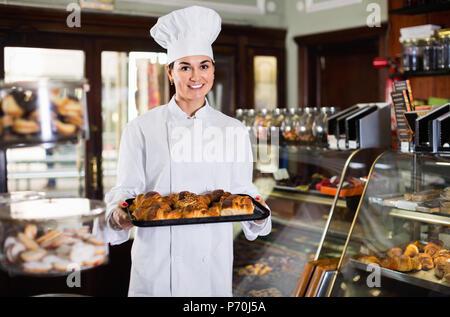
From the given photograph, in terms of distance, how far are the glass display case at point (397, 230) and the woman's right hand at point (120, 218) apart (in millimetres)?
1165

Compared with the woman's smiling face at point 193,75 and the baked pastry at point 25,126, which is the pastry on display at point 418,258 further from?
the baked pastry at point 25,126

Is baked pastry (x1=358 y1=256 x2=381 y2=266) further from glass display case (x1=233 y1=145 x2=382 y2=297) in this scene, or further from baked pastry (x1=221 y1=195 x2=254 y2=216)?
baked pastry (x1=221 y1=195 x2=254 y2=216)

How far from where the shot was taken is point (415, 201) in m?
2.26

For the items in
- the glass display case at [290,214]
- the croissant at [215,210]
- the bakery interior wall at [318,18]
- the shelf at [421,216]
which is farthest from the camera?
the bakery interior wall at [318,18]

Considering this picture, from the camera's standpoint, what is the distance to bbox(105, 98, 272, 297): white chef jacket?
167cm

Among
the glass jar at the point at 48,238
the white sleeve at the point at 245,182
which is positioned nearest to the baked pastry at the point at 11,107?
the glass jar at the point at 48,238

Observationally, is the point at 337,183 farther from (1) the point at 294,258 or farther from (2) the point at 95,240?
(2) the point at 95,240

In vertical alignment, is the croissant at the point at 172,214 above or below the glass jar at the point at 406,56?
below

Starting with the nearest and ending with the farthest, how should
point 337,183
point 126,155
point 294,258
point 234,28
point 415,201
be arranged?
point 126,155 → point 415,201 → point 337,183 → point 294,258 → point 234,28

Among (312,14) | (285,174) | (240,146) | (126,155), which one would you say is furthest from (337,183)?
(312,14)

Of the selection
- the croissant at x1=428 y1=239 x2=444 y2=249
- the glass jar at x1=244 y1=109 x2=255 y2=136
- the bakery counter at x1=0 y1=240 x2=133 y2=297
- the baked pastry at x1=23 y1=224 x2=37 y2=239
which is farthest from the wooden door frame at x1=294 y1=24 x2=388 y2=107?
the baked pastry at x1=23 y1=224 x2=37 y2=239

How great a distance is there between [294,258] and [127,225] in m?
1.56

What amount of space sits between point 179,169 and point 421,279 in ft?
3.79

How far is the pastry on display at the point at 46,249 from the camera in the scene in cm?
127
